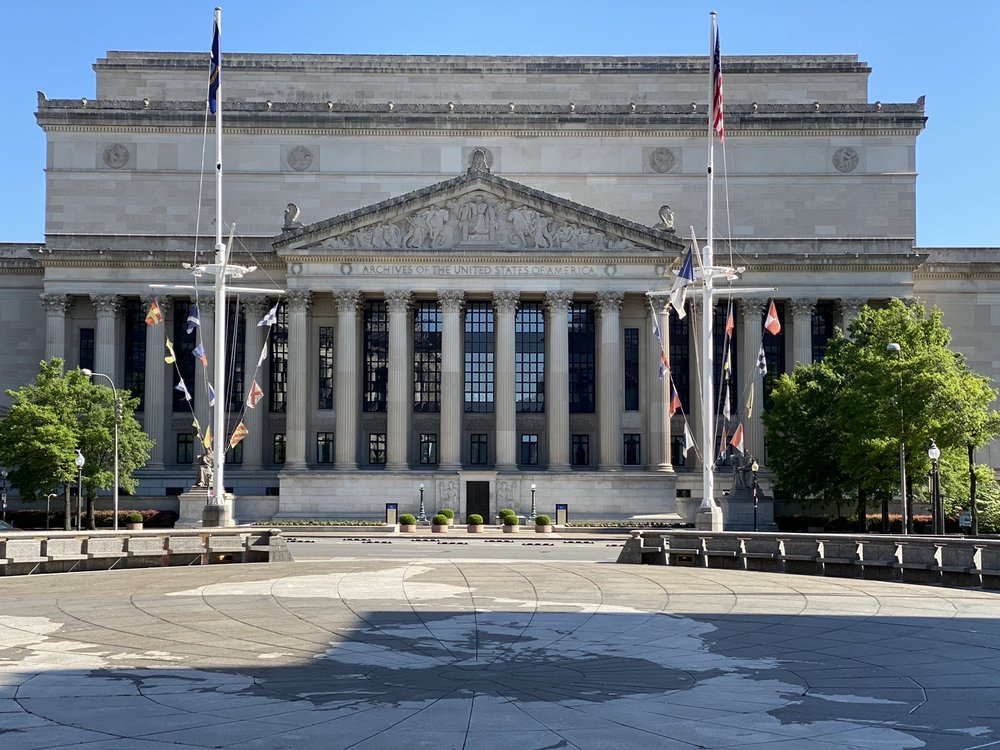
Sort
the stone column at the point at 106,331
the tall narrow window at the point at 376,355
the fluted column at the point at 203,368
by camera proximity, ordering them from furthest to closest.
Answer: the tall narrow window at the point at 376,355 < the stone column at the point at 106,331 < the fluted column at the point at 203,368

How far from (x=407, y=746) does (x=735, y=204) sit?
80.1 m

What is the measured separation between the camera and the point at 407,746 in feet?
47.3

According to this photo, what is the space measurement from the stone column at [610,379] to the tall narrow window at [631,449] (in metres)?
2.94

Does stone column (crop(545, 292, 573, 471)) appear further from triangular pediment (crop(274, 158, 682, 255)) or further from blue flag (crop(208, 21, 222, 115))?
blue flag (crop(208, 21, 222, 115))

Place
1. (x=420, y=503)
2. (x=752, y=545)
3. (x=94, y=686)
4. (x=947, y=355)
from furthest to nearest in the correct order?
(x=420, y=503) → (x=947, y=355) → (x=752, y=545) → (x=94, y=686)

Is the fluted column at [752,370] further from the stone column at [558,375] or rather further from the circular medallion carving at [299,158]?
the circular medallion carving at [299,158]

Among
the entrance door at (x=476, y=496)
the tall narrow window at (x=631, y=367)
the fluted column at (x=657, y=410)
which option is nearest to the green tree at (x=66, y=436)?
the entrance door at (x=476, y=496)

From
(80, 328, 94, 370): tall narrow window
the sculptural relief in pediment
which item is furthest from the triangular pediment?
(80, 328, 94, 370): tall narrow window

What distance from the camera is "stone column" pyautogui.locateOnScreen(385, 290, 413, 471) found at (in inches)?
3056

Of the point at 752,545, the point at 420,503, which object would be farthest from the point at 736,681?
the point at 420,503

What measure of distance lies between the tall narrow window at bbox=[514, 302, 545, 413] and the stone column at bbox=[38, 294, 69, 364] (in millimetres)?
31141

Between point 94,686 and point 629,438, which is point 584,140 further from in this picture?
point 94,686

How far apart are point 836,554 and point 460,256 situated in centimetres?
4665

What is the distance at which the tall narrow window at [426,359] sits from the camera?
8188cm
